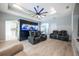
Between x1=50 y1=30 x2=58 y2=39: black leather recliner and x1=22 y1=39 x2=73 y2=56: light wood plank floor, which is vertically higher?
x1=50 y1=30 x2=58 y2=39: black leather recliner

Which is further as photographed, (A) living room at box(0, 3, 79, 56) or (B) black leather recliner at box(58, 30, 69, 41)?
(B) black leather recliner at box(58, 30, 69, 41)

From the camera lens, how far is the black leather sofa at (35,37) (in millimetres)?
2100

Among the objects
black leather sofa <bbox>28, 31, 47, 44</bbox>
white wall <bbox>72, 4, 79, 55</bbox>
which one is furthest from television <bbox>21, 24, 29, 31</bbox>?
white wall <bbox>72, 4, 79, 55</bbox>

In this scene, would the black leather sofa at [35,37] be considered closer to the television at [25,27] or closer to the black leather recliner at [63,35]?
the television at [25,27]

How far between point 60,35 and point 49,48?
1.40ft

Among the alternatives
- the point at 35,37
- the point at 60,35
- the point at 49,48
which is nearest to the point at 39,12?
the point at 35,37

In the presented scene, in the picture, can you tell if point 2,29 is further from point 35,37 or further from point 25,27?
point 35,37

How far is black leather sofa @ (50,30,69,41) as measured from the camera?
2.15m

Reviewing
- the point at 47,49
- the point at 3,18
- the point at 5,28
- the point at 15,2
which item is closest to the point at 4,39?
the point at 5,28

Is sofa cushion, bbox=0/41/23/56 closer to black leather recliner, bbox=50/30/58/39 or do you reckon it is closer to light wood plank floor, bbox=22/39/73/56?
light wood plank floor, bbox=22/39/73/56

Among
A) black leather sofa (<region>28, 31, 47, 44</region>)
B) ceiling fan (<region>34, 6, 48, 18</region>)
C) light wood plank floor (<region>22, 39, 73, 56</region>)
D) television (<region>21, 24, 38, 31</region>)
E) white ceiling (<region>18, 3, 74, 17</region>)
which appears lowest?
light wood plank floor (<region>22, 39, 73, 56</region>)

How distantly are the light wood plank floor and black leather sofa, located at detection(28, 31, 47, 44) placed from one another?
0.28 ft

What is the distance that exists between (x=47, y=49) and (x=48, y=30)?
46 centimetres

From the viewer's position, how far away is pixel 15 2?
6.10 feet
